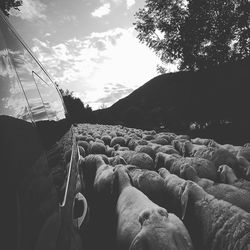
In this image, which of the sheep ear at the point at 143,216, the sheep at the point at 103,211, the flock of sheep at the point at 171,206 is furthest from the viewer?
the sheep at the point at 103,211

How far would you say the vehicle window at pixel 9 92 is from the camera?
1.01 meters

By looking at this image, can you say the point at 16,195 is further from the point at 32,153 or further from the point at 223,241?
the point at 223,241

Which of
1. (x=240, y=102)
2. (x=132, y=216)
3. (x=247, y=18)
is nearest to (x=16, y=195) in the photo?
(x=132, y=216)

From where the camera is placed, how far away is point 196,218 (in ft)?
8.19

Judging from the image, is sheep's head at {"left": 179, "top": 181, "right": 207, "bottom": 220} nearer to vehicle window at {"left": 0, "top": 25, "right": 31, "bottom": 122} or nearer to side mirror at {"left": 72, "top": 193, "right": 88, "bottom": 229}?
side mirror at {"left": 72, "top": 193, "right": 88, "bottom": 229}

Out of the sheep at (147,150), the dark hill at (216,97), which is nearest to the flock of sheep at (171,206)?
the sheep at (147,150)

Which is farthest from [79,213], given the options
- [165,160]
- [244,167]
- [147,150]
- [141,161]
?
[147,150]

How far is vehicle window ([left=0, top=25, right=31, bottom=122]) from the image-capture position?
101 centimetres

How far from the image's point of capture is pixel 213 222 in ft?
7.45

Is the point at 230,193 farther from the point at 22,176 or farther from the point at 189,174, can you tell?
the point at 22,176

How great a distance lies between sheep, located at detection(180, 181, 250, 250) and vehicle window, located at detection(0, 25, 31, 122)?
2.01 meters

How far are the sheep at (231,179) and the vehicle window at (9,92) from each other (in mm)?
3133

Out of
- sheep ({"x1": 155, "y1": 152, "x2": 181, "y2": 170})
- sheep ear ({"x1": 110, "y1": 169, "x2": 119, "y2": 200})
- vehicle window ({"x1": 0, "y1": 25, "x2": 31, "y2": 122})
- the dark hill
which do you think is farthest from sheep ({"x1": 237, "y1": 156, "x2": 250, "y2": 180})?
the dark hill

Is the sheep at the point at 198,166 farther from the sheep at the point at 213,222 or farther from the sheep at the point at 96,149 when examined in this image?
the sheep at the point at 96,149
